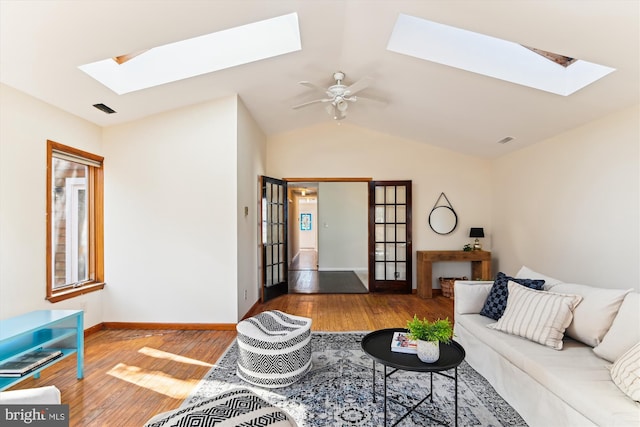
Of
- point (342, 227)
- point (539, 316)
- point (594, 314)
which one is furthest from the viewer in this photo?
point (342, 227)

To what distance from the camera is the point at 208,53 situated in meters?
3.34

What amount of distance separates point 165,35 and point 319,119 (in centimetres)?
351

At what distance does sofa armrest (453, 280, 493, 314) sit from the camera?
10.1 ft

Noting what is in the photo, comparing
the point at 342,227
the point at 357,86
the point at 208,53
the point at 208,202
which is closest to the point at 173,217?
the point at 208,202

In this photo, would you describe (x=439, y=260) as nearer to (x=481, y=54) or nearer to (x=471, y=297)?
(x=471, y=297)

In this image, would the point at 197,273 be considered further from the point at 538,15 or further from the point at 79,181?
the point at 538,15

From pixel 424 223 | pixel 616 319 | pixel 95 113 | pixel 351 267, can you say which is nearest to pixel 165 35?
pixel 95 113

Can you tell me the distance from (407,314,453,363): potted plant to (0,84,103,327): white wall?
3279 mm

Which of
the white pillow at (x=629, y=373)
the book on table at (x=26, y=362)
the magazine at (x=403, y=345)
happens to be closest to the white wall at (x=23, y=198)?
the book on table at (x=26, y=362)

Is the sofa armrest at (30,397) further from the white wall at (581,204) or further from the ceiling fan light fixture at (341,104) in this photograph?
the white wall at (581,204)

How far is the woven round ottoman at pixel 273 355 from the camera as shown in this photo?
2602mm

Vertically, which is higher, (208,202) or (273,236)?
(208,202)

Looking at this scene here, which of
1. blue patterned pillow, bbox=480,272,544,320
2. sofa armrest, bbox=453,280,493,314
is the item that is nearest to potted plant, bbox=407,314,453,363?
blue patterned pillow, bbox=480,272,544,320

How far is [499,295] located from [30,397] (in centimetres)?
315
